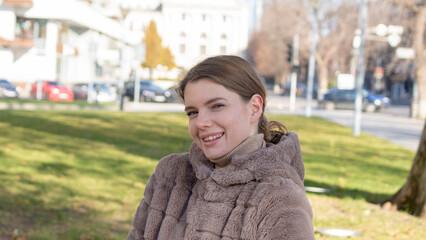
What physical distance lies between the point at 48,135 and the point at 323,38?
4837 centimetres

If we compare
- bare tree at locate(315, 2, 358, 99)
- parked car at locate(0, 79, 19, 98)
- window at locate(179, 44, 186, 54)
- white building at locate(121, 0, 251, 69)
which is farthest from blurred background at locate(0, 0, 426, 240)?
window at locate(179, 44, 186, 54)

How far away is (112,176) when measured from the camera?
10.0 metres

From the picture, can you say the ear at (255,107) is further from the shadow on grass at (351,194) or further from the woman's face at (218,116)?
the shadow on grass at (351,194)

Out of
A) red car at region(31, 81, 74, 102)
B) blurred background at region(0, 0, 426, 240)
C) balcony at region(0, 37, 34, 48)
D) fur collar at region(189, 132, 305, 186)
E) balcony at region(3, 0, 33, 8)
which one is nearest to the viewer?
fur collar at region(189, 132, 305, 186)

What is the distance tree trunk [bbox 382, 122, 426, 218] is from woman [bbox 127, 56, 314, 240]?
5.22 metres

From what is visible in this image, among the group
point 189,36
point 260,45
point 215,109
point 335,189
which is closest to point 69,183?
point 335,189

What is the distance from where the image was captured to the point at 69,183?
364 inches

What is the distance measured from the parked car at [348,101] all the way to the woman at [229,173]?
129 feet

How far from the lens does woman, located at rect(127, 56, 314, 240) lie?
211 centimetres

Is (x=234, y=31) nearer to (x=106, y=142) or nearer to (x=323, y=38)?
(x=323, y=38)

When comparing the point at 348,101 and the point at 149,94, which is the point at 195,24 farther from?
the point at 348,101

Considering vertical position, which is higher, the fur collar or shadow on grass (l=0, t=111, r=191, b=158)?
the fur collar

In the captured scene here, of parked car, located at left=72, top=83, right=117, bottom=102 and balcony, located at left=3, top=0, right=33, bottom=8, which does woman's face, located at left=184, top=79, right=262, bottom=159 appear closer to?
parked car, located at left=72, top=83, right=117, bottom=102

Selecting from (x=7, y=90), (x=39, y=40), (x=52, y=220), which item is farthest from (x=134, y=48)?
(x=52, y=220)
